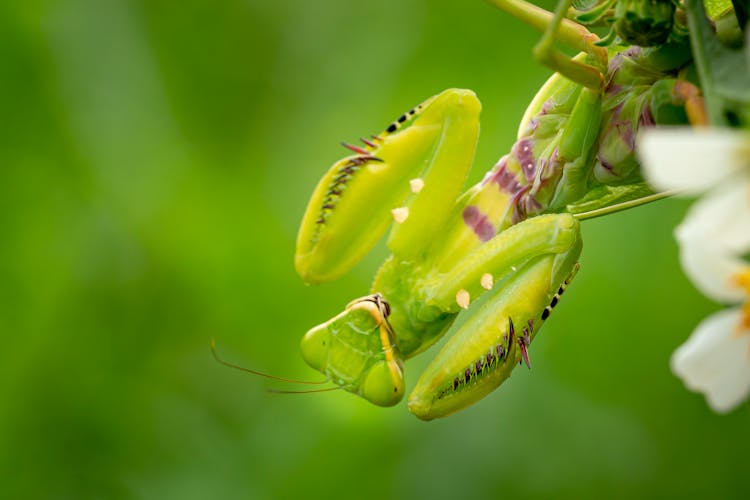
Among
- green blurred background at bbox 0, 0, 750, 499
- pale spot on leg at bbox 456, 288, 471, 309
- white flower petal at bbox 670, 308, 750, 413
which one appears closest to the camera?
white flower petal at bbox 670, 308, 750, 413

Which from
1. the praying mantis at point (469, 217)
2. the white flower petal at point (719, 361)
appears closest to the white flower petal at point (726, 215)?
the white flower petal at point (719, 361)

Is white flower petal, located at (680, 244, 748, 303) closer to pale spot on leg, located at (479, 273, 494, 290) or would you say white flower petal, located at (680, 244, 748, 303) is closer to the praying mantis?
the praying mantis

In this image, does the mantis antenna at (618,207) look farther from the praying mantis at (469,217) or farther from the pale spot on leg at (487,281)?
the pale spot on leg at (487,281)

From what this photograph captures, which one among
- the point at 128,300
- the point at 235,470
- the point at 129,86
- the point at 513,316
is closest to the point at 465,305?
the point at 513,316

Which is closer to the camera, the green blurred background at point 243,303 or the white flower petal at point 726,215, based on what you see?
the white flower petal at point 726,215

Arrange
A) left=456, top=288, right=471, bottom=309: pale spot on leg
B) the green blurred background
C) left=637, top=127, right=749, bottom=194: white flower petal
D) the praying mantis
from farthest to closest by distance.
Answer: the green blurred background, left=456, top=288, right=471, bottom=309: pale spot on leg, the praying mantis, left=637, top=127, right=749, bottom=194: white flower petal

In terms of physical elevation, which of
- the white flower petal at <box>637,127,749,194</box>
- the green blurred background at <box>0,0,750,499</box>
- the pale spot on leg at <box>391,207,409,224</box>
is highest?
the white flower petal at <box>637,127,749,194</box>

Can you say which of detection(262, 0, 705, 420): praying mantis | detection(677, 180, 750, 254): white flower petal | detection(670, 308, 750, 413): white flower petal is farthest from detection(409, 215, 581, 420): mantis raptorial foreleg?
detection(677, 180, 750, 254): white flower petal

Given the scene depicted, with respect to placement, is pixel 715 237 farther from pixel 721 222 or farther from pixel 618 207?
pixel 618 207
